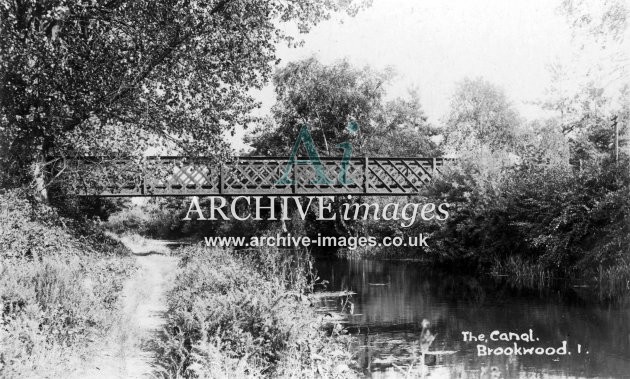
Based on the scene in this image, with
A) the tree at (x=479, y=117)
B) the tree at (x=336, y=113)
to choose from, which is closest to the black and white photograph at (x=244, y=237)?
the tree at (x=336, y=113)

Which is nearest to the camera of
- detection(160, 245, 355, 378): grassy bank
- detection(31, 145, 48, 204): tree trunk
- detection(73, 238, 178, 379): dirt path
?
detection(160, 245, 355, 378): grassy bank

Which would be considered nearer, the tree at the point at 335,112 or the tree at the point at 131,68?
the tree at the point at 131,68

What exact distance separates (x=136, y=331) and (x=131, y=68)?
4.99 meters

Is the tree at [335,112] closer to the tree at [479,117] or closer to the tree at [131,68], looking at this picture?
the tree at [479,117]

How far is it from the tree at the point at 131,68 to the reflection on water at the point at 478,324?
4.92 meters

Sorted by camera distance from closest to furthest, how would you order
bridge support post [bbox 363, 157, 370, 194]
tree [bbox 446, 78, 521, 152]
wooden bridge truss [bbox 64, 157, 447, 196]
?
wooden bridge truss [bbox 64, 157, 447, 196] → bridge support post [bbox 363, 157, 370, 194] → tree [bbox 446, 78, 521, 152]

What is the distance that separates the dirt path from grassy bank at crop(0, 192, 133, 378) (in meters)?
0.15

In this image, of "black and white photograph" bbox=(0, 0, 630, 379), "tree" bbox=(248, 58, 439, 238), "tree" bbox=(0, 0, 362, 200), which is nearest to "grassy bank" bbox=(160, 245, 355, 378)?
"black and white photograph" bbox=(0, 0, 630, 379)

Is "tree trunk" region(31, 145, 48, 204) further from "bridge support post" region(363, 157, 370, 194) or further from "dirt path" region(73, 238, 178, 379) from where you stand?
"bridge support post" region(363, 157, 370, 194)

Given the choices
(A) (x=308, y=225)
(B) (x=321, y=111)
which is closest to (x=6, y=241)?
(A) (x=308, y=225)

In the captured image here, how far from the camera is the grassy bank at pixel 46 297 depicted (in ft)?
18.6

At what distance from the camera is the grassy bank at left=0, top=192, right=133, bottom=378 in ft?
18.6

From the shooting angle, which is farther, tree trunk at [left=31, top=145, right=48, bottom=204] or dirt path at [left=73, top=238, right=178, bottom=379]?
tree trunk at [left=31, top=145, right=48, bottom=204]
